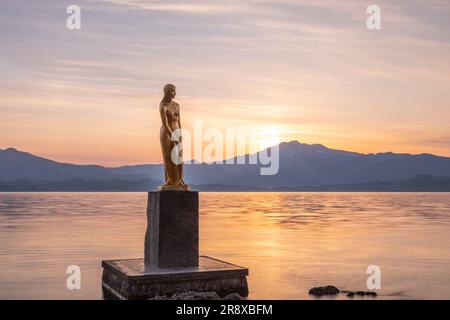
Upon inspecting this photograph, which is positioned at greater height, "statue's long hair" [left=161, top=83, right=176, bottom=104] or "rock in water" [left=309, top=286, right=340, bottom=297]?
"statue's long hair" [left=161, top=83, right=176, bottom=104]

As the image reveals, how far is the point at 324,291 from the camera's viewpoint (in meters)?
18.2

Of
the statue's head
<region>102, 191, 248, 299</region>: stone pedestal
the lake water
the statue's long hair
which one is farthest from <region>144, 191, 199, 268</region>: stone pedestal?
the statue's head

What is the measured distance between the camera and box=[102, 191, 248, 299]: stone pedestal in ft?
51.4

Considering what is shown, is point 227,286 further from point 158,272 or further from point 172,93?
point 172,93

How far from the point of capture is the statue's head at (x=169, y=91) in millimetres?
A: 17234

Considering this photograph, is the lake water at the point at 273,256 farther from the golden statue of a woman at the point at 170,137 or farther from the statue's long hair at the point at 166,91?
the statue's long hair at the point at 166,91

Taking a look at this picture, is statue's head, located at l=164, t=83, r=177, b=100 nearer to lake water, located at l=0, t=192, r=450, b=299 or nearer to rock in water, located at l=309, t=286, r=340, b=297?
lake water, located at l=0, t=192, r=450, b=299

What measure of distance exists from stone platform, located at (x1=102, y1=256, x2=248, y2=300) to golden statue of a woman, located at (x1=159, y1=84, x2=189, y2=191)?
2.54 metres

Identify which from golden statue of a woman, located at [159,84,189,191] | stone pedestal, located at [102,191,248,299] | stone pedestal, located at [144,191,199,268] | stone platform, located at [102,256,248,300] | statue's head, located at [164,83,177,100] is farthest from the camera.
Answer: statue's head, located at [164,83,177,100]

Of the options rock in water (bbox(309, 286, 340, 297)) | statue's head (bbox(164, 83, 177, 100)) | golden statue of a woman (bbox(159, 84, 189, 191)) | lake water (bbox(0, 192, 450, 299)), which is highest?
statue's head (bbox(164, 83, 177, 100))

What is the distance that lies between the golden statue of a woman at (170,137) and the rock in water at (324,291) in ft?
17.5

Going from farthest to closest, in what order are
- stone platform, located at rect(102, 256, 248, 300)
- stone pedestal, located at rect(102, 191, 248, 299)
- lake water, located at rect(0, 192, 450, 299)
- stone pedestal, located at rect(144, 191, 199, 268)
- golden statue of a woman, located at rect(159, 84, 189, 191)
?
lake water, located at rect(0, 192, 450, 299) < golden statue of a woman, located at rect(159, 84, 189, 191) < stone pedestal, located at rect(144, 191, 199, 268) < stone pedestal, located at rect(102, 191, 248, 299) < stone platform, located at rect(102, 256, 248, 300)

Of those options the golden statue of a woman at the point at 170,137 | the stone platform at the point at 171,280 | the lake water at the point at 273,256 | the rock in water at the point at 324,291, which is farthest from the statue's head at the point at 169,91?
the rock in water at the point at 324,291
